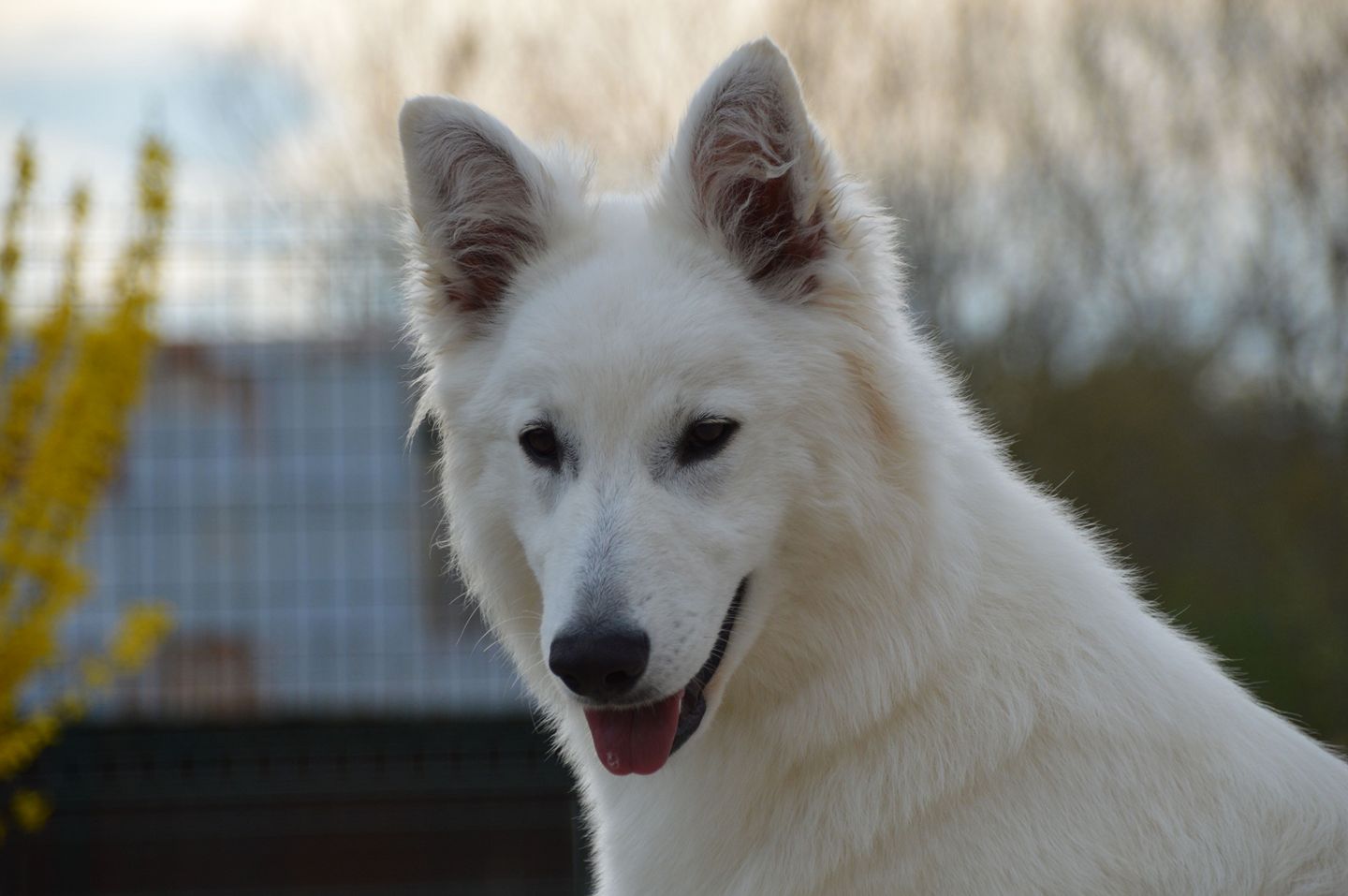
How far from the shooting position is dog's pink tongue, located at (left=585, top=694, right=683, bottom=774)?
9.29 feet

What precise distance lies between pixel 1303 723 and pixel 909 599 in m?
7.36

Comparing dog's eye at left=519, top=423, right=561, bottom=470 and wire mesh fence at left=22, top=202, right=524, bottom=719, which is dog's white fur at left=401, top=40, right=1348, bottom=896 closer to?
dog's eye at left=519, top=423, right=561, bottom=470

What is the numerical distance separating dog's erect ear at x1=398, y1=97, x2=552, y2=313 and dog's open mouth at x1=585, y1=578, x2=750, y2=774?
113 cm

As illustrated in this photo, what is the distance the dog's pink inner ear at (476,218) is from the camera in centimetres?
323

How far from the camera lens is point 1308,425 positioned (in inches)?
533

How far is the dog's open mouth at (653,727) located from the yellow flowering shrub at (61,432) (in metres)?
4.54

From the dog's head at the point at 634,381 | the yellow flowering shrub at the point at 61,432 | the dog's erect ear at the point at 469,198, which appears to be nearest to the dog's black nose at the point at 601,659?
the dog's head at the point at 634,381

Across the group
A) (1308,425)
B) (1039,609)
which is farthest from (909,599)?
(1308,425)

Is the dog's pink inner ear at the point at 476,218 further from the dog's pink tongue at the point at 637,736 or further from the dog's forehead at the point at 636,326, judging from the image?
the dog's pink tongue at the point at 637,736

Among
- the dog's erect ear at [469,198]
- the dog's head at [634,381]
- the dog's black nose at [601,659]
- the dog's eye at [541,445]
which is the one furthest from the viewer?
the dog's erect ear at [469,198]

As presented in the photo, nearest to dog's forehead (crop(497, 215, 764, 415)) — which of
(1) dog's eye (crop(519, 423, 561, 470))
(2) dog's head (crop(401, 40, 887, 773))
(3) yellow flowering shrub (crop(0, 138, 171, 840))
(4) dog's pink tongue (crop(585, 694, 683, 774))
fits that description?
(2) dog's head (crop(401, 40, 887, 773))

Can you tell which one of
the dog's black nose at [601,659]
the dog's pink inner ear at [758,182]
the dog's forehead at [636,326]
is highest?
the dog's pink inner ear at [758,182]

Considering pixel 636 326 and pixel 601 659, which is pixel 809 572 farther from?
pixel 636 326

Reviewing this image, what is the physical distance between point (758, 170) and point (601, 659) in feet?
4.00
